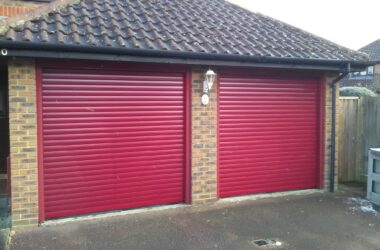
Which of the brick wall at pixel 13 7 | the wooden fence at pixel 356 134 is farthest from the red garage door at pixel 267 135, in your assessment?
the brick wall at pixel 13 7

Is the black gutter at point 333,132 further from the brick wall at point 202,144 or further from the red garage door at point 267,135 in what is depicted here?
the brick wall at point 202,144

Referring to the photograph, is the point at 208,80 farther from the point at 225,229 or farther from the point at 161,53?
the point at 225,229

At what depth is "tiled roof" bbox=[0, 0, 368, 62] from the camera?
5.36 metres

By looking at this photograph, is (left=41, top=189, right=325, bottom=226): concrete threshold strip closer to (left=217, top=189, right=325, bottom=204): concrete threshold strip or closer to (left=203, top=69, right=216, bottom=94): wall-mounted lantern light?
(left=217, top=189, right=325, bottom=204): concrete threshold strip

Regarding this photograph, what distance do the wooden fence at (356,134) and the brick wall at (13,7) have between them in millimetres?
7329

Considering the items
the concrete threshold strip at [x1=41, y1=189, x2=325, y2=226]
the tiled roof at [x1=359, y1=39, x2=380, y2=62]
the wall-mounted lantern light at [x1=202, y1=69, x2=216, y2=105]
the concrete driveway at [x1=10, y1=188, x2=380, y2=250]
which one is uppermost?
the tiled roof at [x1=359, y1=39, x2=380, y2=62]

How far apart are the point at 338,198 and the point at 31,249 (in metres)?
5.57

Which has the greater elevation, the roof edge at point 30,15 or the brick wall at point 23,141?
the roof edge at point 30,15

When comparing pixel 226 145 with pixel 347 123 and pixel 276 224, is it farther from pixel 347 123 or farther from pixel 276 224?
pixel 347 123

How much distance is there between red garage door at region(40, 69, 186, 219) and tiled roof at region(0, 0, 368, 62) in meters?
0.60

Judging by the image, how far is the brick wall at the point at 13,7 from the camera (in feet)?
23.3

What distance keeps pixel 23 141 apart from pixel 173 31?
3164mm

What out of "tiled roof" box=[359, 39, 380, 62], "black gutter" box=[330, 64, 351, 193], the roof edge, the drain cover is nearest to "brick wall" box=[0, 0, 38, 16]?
the roof edge

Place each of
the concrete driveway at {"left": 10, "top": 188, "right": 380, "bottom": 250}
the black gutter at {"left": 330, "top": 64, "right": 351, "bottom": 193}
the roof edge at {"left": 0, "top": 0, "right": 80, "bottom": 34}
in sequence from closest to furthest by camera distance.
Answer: the concrete driveway at {"left": 10, "top": 188, "right": 380, "bottom": 250}, the roof edge at {"left": 0, "top": 0, "right": 80, "bottom": 34}, the black gutter at {"left": 330, "top": 64, "right": 351, "bottom": 193}
